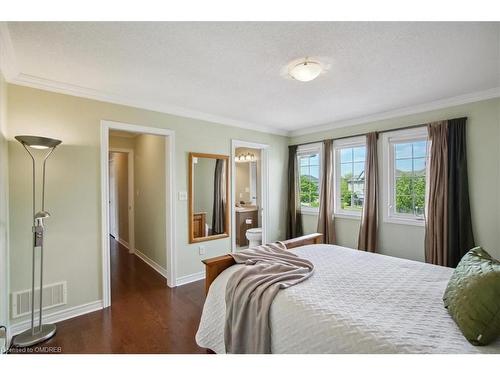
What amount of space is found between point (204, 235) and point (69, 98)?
228 cm

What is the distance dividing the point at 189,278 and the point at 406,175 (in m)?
3.32

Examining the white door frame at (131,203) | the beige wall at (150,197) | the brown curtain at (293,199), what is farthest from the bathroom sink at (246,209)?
the white door frame at (131,203)

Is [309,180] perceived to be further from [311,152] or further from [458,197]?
[458,197]

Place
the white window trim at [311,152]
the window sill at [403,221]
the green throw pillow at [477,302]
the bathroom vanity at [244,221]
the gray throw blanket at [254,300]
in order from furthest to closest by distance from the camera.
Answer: the bathroom vanity at [244,221] < the white window trim at [311,152] < the window sill at [403,221] < the gray throw blanket at [254,300] < the green throw pillow at [477,302]

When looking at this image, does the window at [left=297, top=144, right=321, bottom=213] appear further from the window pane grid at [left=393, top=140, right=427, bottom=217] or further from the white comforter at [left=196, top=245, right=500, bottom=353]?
the white comforter at [left=196, top=245, right=500, bottom=353]

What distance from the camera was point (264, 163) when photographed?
436cm

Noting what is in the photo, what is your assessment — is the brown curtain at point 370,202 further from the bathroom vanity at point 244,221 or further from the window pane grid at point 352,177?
the bathroom vanity at point 244,221

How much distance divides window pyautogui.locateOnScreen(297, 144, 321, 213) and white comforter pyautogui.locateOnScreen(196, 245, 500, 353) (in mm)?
2305

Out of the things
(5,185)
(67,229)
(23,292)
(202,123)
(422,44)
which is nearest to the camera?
(422,44)

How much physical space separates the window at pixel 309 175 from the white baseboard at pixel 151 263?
2606 millimetres

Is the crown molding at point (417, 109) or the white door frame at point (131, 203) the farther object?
the white door frame at point (131, 203)

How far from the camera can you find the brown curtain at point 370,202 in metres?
3.40

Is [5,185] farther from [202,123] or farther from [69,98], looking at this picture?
[202,123]
